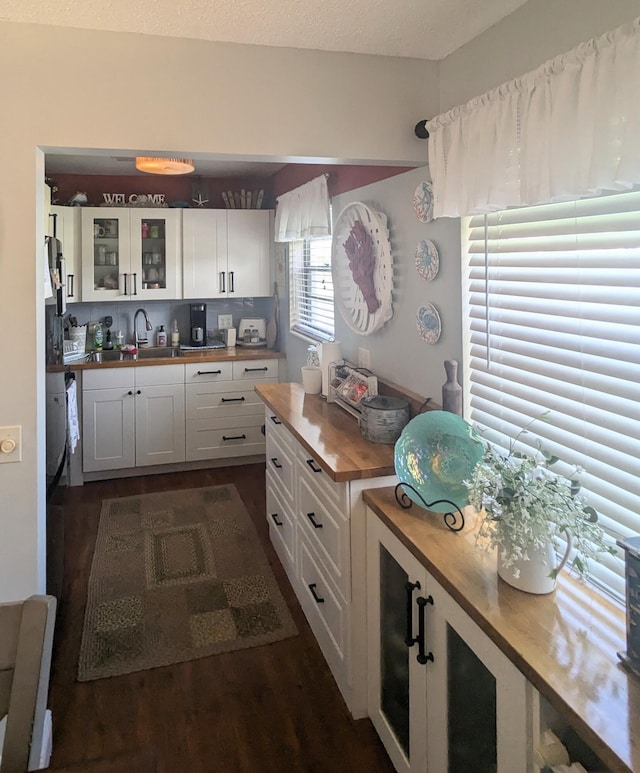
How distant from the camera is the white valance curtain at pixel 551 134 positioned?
134 cm

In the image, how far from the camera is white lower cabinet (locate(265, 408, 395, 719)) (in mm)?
2137

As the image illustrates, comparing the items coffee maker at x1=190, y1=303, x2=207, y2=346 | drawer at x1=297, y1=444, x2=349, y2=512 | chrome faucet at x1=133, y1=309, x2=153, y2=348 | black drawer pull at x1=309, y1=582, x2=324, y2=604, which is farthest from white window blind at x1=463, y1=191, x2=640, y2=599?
chrome faucet at x1=133, y1=309, x2=153, y2=348

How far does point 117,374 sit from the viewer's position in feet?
15.0

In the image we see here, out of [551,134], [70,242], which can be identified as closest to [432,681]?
[551,134]

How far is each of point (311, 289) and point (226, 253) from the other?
1083 mm

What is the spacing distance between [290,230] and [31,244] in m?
2.45

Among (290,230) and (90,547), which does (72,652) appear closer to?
(90,547)

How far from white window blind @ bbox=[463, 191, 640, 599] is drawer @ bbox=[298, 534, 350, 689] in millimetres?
899

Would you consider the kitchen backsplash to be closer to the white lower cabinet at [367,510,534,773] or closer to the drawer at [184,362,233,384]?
the drawer at [184,362,233,384]

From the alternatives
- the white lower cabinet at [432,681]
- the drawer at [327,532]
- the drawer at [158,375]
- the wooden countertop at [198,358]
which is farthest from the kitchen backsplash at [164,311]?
the white lower cabinet at [432,681]

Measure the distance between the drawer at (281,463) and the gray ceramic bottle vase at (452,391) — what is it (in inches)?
35.5

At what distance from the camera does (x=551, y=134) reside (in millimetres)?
1558

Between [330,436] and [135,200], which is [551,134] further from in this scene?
[135,200]

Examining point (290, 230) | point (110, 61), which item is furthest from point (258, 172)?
point (110, 61)
